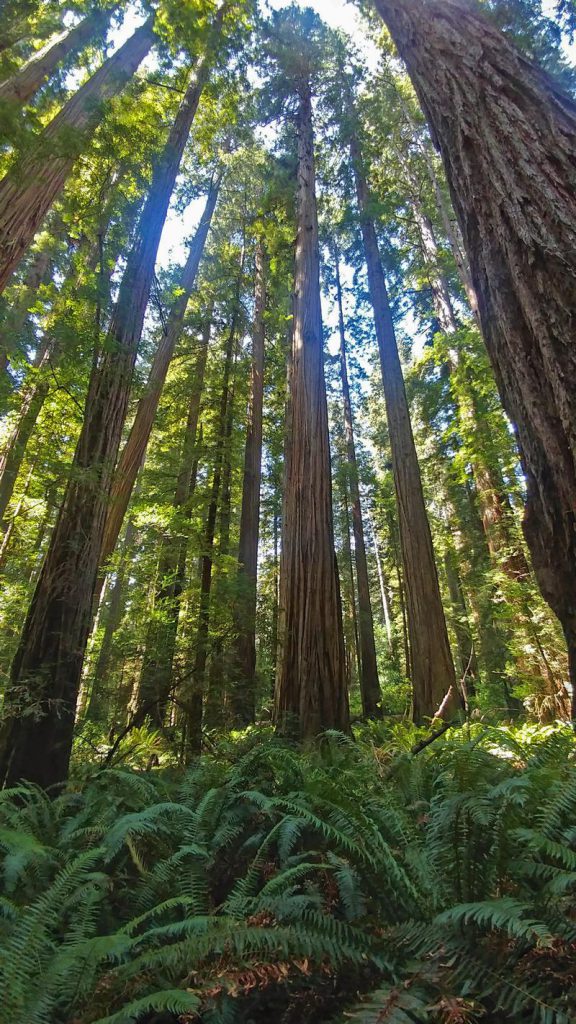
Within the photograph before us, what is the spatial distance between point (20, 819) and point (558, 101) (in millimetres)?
4443

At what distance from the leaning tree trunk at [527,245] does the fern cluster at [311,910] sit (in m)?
0.76

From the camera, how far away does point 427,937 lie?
47.8 inches

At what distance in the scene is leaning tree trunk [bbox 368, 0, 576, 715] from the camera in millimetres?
1614

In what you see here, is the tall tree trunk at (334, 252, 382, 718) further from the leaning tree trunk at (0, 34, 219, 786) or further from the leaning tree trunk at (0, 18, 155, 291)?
the leaning tree trunk at (0, 18, 155, 291)

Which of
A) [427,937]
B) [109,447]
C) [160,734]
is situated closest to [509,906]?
[427,937]

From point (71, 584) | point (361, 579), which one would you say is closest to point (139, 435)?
point (71, 584)

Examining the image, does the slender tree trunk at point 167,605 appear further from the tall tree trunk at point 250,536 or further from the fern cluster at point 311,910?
the fern cluster at point 311,910

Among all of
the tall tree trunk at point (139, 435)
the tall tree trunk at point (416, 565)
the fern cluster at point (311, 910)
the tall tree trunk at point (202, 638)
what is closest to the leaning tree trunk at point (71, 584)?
the fern cluster at point (311, 910)

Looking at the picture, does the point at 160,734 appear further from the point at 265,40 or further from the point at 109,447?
the point at 265,40

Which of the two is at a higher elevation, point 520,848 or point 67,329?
point 67,329

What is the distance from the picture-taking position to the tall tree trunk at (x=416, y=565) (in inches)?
242

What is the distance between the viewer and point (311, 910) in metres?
1.33

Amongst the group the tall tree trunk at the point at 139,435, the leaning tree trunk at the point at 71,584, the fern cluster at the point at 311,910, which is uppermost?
the tall tree trunk at the point at 139,435

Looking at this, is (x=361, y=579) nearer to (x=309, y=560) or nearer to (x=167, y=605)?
(x=167, y=605)
